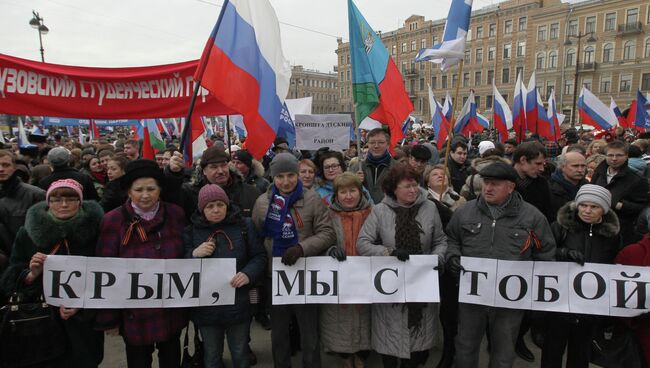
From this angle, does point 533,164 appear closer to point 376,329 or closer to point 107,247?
point 376,329

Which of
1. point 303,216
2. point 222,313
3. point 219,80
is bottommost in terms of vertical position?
point 222,313

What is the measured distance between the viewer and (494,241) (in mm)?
2910

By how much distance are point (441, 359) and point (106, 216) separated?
10.3ft

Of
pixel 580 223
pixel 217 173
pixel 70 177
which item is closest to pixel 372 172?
pixel 217 173

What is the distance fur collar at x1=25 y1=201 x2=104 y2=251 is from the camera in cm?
260

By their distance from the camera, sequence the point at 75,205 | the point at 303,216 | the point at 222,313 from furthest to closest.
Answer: the point at 303,216 → the point at 222,313 → the point at 75,205

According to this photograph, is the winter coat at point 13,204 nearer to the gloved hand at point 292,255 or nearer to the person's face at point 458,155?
the gloved hand at point 292,255

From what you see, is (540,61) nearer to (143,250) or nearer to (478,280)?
(478,280)

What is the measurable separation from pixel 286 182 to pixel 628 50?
Result: 193ft

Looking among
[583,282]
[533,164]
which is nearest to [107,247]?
[583,282]

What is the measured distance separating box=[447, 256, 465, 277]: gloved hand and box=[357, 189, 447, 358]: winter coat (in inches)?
3.4

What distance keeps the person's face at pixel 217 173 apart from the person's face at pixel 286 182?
2.72 ft

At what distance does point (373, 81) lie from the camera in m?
4.35

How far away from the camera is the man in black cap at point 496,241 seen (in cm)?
285
